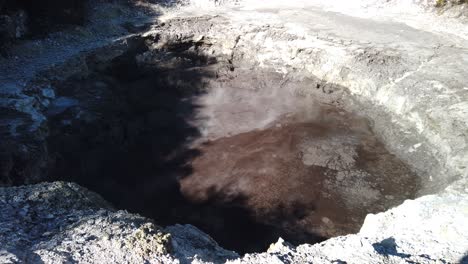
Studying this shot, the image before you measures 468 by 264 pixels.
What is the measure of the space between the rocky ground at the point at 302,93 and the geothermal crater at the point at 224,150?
281mm

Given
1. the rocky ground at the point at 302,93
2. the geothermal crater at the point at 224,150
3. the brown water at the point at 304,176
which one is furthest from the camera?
the geothermal crater at the point at 224,150

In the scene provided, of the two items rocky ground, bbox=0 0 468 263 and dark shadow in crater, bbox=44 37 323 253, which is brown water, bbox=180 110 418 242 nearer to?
dark shadow in crater, bbox=44 37 323 253

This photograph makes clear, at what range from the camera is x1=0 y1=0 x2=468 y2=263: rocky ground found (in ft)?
13.6

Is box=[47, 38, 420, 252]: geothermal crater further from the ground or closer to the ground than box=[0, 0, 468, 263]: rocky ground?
closer to the ground

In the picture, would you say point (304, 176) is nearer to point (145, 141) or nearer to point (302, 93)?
point (302, 93)

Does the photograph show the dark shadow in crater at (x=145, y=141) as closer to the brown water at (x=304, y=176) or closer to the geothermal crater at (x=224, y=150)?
the geothermal crater at (x=224, y=150)

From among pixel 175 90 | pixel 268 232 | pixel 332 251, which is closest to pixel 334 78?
pixel 175 90

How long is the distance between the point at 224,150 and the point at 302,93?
9.34 ft

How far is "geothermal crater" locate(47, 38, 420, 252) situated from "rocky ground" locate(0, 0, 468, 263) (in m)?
0.28

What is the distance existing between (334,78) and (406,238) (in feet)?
20.1

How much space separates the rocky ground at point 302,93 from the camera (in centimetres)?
415

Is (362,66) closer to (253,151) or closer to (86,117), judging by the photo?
(253,151)

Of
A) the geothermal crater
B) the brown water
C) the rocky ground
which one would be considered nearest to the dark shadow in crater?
the geothermal crater

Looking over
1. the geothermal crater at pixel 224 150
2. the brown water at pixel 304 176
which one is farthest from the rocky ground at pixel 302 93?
the brown water at pixel 304 176
